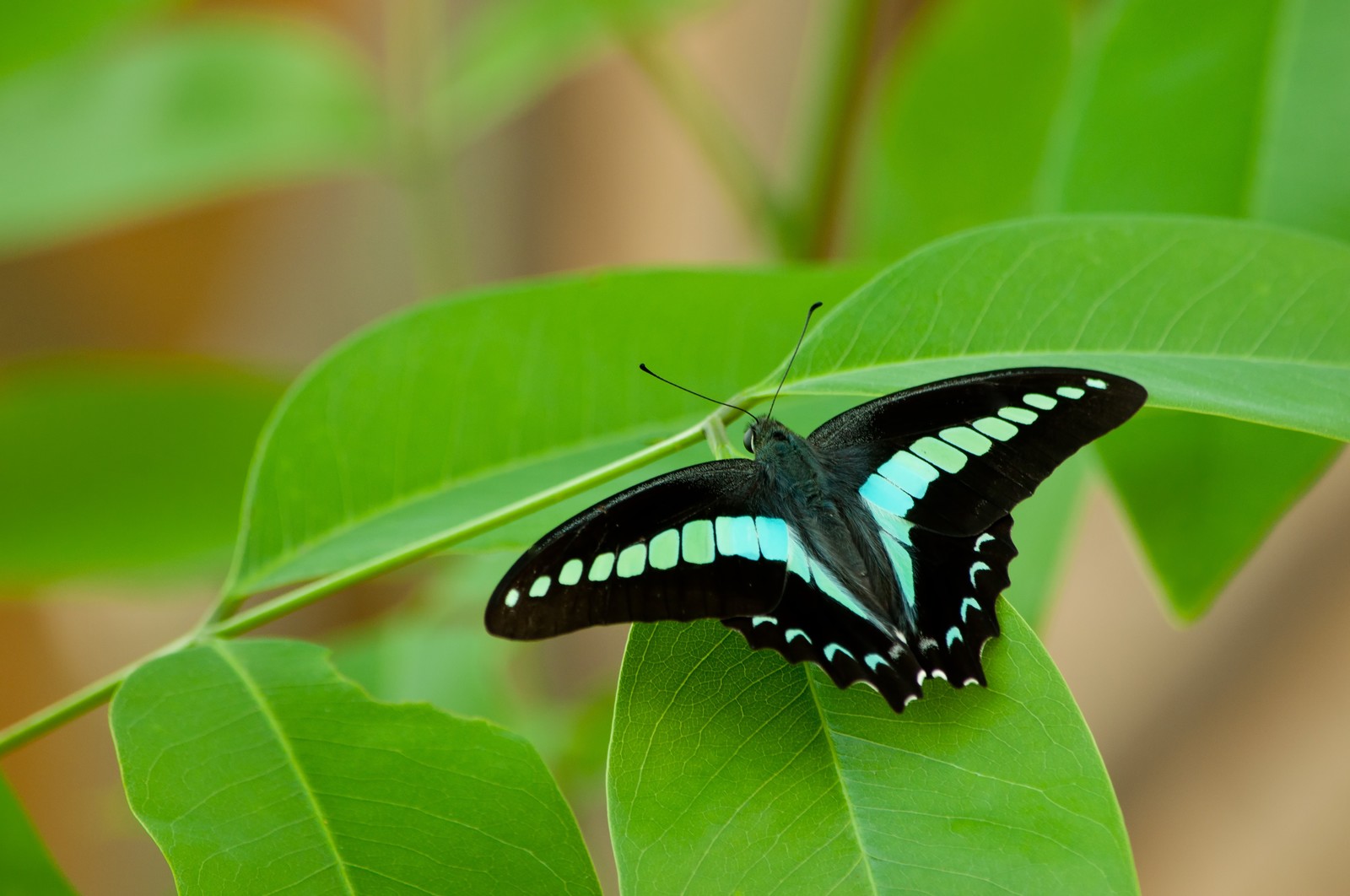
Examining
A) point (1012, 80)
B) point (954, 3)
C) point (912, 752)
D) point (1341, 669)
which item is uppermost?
point (954, 3)

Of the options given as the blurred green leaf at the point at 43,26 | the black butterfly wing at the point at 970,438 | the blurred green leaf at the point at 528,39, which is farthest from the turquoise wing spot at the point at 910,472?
the blurred green leaf at the point at 43,26

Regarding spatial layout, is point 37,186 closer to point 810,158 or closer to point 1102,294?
point 810,158

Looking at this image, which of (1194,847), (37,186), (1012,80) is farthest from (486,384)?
(1194,847)

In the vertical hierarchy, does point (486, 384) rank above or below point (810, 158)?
below

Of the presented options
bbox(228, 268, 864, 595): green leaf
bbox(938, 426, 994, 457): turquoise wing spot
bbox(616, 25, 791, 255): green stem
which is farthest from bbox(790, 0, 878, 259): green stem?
bbox(938, 426, 994, 457): turquoise wing spot

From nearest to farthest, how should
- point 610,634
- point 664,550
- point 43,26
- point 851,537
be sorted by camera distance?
point 664,550
point 851,537
point 43,26
point 610,634

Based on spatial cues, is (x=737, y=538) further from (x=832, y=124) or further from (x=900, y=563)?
(x=832, y=124)

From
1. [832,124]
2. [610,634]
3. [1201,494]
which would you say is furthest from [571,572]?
[610,634]
